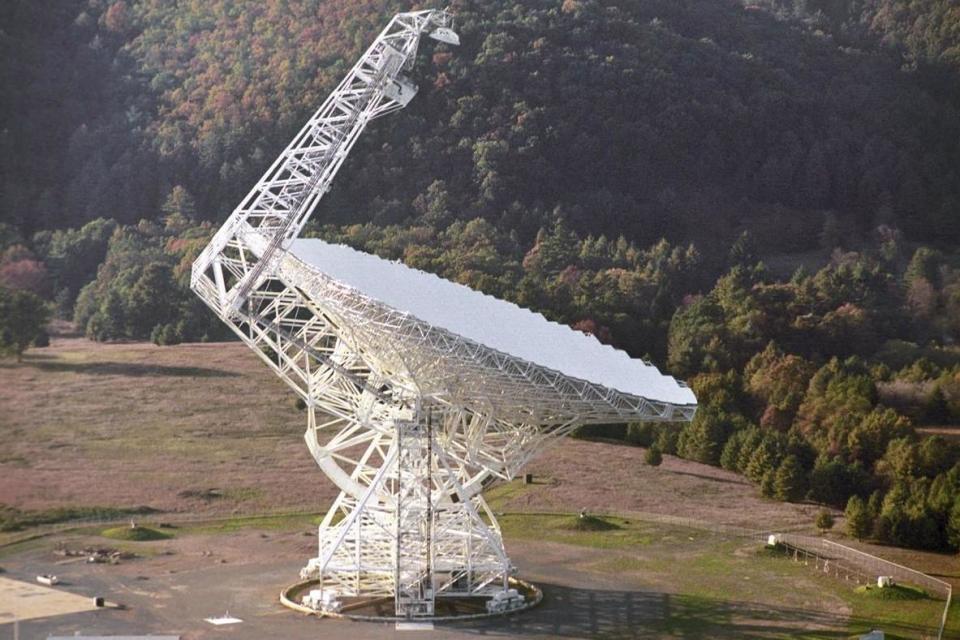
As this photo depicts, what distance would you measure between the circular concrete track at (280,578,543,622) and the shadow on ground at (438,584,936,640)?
0.24 m

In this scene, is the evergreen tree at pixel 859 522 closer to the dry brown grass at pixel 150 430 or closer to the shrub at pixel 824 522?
the shrub at pixel 824 522

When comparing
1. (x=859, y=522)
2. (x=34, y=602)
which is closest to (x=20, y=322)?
(x=34, y=602)

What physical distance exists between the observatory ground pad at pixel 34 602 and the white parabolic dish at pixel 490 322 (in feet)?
25.9

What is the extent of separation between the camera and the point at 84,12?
2950 inches

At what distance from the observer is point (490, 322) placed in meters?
31.3

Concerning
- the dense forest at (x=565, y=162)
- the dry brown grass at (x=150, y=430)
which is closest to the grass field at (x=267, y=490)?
the dry brown grass at (x=150, y=430)

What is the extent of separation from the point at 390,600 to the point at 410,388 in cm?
405

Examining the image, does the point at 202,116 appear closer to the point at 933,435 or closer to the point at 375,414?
the point at 933,435

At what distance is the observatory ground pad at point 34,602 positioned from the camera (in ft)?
100

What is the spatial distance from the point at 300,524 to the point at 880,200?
40672mm

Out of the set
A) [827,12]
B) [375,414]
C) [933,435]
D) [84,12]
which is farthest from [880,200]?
[375,414]

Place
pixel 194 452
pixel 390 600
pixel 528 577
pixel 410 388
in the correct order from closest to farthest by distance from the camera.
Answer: pixel 410 388 → pixel 390 600 → pixel 528 577 → pixel 194 452

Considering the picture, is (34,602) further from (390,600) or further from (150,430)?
(150,430)

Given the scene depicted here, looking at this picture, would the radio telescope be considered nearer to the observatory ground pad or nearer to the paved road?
the paved road
